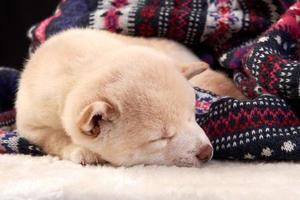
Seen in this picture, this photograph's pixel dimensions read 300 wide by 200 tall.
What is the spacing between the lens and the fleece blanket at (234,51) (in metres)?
1.14

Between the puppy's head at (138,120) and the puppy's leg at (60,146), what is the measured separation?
0.03 metres

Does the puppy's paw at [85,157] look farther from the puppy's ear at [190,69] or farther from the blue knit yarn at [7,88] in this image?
the blue knit yarn at [7,88]

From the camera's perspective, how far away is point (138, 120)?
108cm

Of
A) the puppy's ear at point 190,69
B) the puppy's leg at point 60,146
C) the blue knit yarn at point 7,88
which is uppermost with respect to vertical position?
the puppy's ear at point 190,69

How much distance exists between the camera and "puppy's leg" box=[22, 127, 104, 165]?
1152mm

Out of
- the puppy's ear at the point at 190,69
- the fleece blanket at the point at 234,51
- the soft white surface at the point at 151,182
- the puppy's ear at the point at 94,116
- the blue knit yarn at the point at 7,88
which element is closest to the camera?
the soft white surface at the point at 151,182

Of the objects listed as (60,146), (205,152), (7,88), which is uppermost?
(205,152)

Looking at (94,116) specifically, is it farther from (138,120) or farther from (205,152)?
(205,152)

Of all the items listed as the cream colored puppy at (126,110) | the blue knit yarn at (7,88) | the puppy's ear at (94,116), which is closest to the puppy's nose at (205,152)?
the cream colored puppy at (126,110)

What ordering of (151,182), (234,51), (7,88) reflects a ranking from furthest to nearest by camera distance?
(7,88) → (234,51) → (151,182)

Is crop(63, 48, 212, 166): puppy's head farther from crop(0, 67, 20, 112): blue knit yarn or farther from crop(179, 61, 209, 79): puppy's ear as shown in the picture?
crop(0, 67, 20, 112): blue knit yarn

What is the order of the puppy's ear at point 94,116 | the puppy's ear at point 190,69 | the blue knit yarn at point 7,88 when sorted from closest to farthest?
1. the puppy's ear at point 94,116
2. the puppy's ear at point 190,69
3. the blue knit yarn at point 7,88

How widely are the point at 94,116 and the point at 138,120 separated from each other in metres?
0.10

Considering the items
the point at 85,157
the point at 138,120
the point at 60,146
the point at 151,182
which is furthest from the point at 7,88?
the point at 151,182
